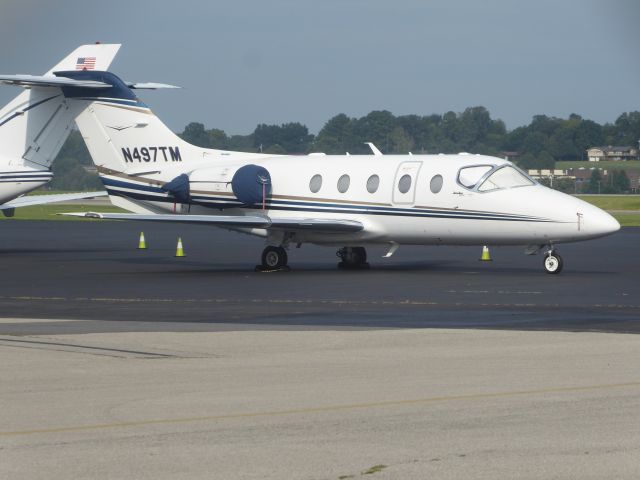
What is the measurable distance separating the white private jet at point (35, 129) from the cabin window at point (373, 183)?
41.1ft

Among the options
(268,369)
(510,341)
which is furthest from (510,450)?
(510,341)

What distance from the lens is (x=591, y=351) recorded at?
611 inches

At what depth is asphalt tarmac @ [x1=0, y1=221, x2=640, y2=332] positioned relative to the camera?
20359 mm

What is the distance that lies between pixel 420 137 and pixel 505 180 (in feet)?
496

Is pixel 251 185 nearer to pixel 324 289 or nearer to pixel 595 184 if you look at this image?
pixel 324 289

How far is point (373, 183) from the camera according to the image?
3216 centimetres

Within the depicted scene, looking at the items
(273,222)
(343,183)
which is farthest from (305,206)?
(273,222)

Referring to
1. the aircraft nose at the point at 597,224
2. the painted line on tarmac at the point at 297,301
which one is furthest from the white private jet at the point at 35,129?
the aircraft nose at the point at 597,224

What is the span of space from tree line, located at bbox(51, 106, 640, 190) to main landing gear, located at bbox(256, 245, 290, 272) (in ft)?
388

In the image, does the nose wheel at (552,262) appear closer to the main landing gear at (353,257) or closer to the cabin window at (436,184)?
the cabin window at (436,184)

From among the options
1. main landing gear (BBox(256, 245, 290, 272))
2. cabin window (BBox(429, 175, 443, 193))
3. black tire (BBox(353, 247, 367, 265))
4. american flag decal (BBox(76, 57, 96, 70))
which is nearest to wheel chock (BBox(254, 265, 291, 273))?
main landing gear (BBox(256, 245, 290, 272))

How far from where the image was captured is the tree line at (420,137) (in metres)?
162

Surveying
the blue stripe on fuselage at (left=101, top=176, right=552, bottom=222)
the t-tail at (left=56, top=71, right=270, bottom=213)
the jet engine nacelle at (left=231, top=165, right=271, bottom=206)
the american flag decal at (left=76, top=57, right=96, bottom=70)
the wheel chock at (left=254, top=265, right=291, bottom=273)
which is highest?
the american flag decal at (left=76, top=57, right=96, bottom=70)

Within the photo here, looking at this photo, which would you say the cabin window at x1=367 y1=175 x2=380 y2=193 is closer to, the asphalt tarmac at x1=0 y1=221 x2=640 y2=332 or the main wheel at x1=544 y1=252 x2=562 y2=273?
the asphalt tarmac at x1=0 y1=221 x2=640 y2=332
